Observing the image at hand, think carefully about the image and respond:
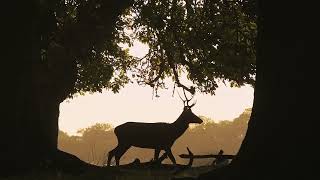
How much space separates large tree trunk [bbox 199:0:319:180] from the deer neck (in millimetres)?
12301

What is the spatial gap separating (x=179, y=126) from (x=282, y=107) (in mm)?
13133

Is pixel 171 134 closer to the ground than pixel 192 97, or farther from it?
closer to the ground

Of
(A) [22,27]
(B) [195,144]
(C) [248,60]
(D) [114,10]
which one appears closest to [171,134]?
(C) [248,60]

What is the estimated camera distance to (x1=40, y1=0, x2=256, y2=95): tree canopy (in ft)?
50.1

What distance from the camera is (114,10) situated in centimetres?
1545

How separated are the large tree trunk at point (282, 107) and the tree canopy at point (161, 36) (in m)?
8.15

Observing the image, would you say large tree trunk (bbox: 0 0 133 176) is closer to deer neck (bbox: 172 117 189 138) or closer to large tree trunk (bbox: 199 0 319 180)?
large tree trunk (bbox: 199 0 319 180)

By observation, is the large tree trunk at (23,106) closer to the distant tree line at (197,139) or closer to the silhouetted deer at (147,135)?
the silhouetted deer at (147,135)

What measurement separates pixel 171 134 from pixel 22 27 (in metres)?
9.24

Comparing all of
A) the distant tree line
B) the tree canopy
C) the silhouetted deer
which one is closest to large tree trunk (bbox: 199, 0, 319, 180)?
the tree canopy

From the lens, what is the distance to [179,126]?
61.4 ft

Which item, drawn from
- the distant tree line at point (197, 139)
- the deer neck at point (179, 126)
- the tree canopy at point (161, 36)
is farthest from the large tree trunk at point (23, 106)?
the distant tree line at point (197, 139)

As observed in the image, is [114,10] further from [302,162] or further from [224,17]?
[302,162]

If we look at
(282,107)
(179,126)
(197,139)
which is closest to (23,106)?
(282,107)
